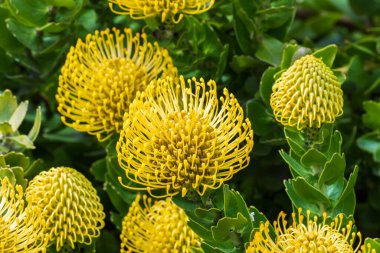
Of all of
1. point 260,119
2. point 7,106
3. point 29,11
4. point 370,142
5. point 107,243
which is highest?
point 29,11

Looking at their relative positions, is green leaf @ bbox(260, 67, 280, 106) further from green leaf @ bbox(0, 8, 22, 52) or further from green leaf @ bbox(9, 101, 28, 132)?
green leaf @ bbox(0, 8, 22, 52)

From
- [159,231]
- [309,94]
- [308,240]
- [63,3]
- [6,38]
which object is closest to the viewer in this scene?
[308,240]

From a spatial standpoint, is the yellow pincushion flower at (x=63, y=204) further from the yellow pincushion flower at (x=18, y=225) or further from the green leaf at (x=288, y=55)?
the green leaf at (x=288, y=55)

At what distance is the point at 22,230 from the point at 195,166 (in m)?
0.35

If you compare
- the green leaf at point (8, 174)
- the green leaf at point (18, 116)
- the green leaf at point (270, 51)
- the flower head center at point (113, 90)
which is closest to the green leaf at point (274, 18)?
the green leaf at point (270, 51)

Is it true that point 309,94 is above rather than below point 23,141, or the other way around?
above

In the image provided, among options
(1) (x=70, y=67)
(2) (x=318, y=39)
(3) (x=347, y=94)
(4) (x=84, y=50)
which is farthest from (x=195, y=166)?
(2) (x=318, y=39)

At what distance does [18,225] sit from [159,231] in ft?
1.02

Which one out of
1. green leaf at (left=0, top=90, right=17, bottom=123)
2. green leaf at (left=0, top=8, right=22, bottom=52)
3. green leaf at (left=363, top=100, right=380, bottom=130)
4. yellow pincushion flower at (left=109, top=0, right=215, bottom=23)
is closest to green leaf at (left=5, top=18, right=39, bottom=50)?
green leaf at (left=0, top=8, right=22, bottom=52)

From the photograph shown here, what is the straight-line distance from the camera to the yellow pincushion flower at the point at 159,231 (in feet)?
5.81

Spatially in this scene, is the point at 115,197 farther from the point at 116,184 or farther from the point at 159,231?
the point at 159,231

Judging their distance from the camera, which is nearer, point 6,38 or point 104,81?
point 104,81

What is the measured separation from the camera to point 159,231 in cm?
179

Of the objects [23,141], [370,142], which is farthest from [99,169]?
[370,142]
